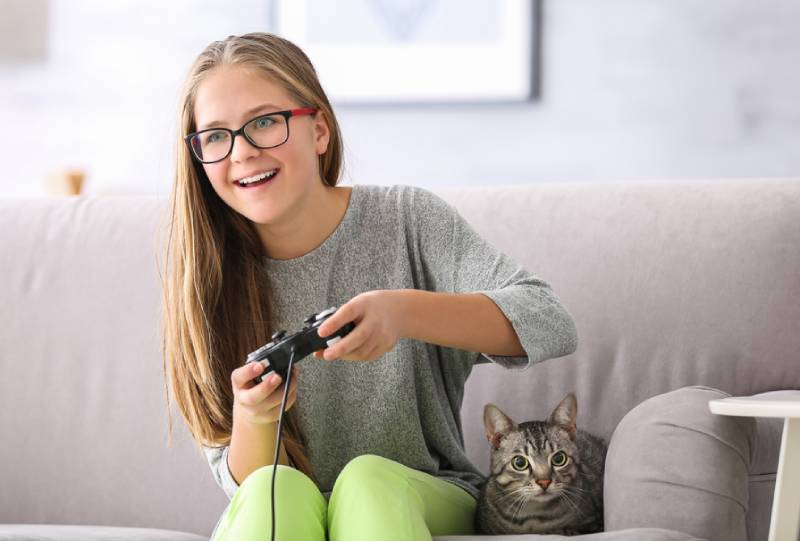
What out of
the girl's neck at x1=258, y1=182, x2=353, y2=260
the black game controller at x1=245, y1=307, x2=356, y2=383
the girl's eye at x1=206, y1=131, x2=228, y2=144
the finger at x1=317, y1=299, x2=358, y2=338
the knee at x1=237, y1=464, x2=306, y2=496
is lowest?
the knee at x1=237, y1=464, x2=306, y2=496

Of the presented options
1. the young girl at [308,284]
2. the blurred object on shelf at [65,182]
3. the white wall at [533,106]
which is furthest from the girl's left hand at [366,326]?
the blurred object on shelf at [65,182]

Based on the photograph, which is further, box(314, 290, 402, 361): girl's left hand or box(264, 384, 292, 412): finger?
box(264, 384, 292, 412): finger

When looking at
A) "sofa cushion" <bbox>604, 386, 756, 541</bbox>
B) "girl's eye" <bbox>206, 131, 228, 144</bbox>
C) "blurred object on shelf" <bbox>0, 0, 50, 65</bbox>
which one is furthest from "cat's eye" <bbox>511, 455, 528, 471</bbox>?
"blurred object on shelf" <bbox>0, 0, 50, 65</bbox>

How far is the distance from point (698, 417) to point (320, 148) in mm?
670

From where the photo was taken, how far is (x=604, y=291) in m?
1.79

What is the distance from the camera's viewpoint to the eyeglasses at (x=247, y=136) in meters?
1.38

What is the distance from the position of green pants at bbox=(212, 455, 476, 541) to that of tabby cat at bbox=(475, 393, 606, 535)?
190 millimetres

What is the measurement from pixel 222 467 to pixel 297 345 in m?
0.41

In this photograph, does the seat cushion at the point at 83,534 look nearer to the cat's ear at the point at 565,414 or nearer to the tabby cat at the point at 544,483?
the tabby cat at the point at 544,483

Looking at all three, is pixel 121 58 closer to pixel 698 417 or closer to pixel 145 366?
pixel 145 366

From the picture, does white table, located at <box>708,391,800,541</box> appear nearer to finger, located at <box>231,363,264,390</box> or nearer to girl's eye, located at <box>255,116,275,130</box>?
finger, located at <box>231,363,264,390</box>

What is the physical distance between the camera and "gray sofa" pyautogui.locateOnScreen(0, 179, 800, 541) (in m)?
1.73

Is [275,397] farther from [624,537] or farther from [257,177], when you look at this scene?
[624,537]

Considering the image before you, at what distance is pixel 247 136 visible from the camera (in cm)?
138
